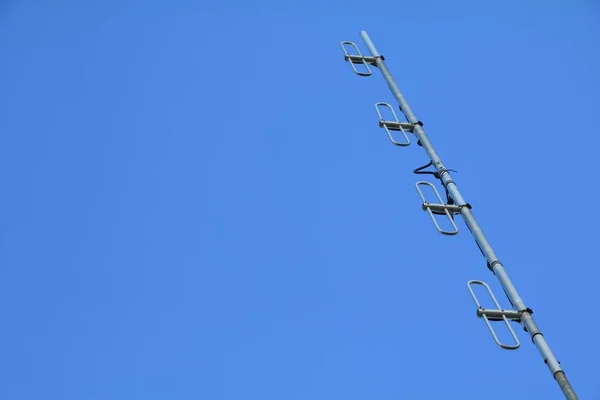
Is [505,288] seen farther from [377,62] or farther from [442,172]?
[377,62]

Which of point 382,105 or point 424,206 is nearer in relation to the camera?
point 424,206

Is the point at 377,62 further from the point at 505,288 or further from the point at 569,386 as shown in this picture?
the point at 569,386

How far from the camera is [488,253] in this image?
36.0 ft

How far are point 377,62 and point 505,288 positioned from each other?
5.91m

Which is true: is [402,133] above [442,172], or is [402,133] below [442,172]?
above

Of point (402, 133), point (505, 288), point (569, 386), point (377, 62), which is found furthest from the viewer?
point (377, 62)

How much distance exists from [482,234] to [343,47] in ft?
18.9

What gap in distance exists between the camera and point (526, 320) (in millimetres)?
10156

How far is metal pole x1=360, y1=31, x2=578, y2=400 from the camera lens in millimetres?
9398

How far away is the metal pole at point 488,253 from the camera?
9.40 meters

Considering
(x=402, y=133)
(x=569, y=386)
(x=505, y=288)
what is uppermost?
(x=402, y=133)

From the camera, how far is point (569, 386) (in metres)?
9.03

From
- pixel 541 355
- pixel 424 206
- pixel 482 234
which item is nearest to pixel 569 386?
pixel 541 355

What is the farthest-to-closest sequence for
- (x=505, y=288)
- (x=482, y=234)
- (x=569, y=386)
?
(x=482, y=234) → (x=505, y=288) → (x=569, y=386)
